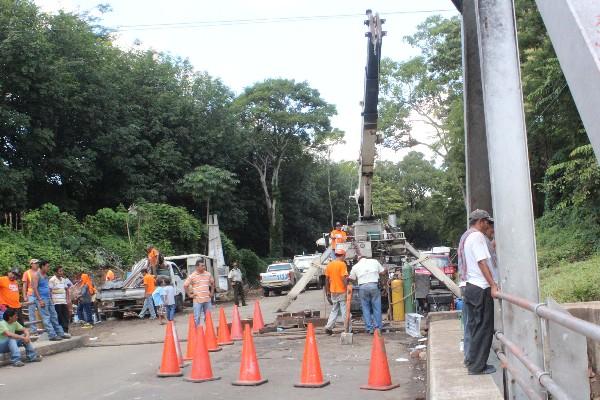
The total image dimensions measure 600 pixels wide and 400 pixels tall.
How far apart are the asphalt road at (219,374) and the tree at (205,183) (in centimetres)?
2863

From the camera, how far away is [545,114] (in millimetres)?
24625

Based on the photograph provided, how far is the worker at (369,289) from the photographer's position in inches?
531

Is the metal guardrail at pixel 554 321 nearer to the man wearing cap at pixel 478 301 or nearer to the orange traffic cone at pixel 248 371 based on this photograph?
the man wearing cap at pixel 478 301

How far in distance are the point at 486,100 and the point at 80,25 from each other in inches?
1442

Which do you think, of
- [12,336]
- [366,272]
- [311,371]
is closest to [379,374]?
[311,371]

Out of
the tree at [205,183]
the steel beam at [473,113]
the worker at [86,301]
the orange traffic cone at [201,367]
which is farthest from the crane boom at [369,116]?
the tree at [205,183]

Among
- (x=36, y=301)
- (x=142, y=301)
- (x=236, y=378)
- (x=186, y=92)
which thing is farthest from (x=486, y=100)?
(x=186, y=92)

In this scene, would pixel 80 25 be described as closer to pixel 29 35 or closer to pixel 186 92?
pixel 29 35

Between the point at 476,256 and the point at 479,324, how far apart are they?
26.5 inches

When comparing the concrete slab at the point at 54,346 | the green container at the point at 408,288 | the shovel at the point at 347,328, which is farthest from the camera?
the green container at the point at 408,288

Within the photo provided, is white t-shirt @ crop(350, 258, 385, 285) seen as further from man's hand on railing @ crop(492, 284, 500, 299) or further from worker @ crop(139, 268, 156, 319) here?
worker @ crop(139, 268, 156, 319)

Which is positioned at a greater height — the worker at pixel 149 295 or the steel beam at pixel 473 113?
the steel beam at pixel 473 113

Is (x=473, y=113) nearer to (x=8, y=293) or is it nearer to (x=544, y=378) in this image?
(x=544, y=378)

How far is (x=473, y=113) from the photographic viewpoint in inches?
294
